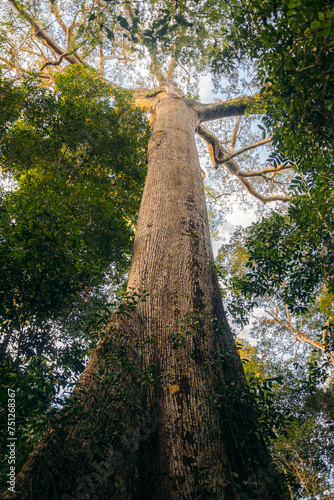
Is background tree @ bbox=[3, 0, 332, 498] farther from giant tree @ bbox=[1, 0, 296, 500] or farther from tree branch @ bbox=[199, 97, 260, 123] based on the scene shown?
tree branch @ bbox=[199, 97, 260, 123]

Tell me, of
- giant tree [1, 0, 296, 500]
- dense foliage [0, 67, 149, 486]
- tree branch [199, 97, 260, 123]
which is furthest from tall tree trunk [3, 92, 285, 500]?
tree branch [199, 97, 260, 123]

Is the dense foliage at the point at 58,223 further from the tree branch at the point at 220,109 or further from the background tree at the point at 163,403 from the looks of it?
the tree branch at the point at 220,109

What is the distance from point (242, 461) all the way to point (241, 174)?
932 cm

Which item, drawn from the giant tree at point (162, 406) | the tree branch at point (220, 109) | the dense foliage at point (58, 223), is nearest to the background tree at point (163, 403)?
the giant tree at point (162, 406)

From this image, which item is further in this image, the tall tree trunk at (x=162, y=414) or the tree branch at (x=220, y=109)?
the tree branch at (x=220, y=109)

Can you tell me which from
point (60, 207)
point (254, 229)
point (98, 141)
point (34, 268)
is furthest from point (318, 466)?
point (98, 141)

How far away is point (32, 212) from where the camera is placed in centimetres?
306

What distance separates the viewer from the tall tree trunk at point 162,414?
5.18ft

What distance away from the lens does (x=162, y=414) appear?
1.99 meters

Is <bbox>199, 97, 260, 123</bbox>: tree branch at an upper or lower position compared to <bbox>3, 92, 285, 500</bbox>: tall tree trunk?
upper

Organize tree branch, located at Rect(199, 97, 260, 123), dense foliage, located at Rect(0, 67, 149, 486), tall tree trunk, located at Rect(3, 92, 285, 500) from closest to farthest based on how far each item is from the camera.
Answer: tall tree trunk, located at Rect(3, 92, 285, 500)
dense foliage, located at Rect(0, 67, 149, 486)
tree branch, located at Rect(199, 97, 260, 123)

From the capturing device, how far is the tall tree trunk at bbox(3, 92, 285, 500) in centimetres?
158

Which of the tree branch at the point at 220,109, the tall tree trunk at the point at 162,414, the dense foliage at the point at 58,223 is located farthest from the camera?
the tree branch at the point at 220,109

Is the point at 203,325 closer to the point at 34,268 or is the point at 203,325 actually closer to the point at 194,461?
the point at 194,461
